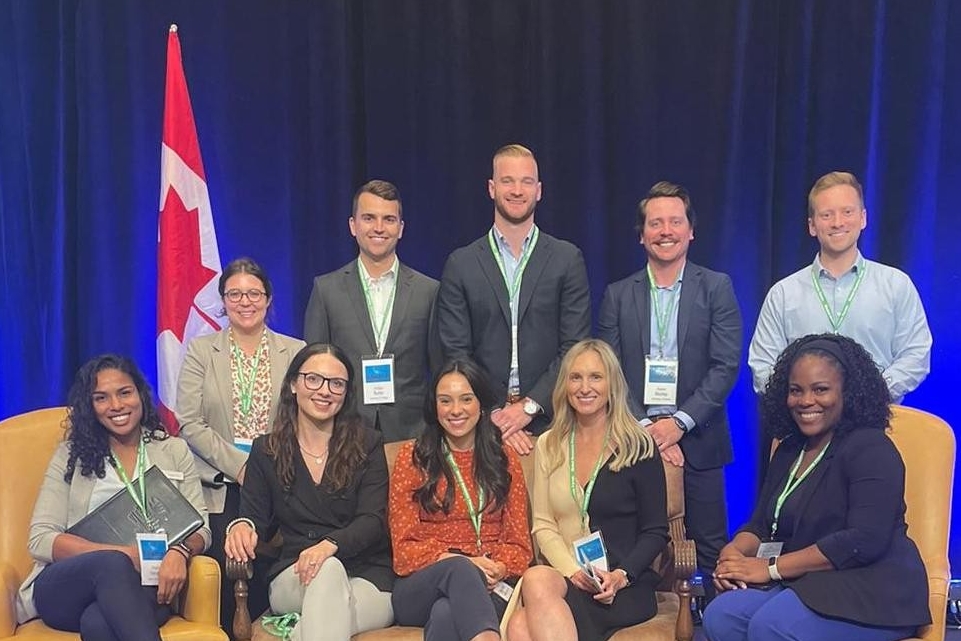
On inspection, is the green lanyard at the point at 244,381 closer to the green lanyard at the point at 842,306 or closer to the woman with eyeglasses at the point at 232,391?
the woman with eyeglasses at the point at 232,391

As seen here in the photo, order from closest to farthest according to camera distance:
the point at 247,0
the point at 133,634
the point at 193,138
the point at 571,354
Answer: the point at 133,634 → the point at 571,354 → the point at 193,138 → the point at 247,0

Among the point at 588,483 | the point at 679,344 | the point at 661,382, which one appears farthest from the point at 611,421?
the point at 679,344

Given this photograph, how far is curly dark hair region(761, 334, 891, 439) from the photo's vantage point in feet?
10.2

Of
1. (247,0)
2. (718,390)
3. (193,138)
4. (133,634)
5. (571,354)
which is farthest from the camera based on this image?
(247,0)

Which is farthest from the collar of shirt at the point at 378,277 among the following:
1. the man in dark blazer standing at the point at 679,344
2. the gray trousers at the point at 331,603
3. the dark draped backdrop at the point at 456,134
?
the dark draped backdrop at the point at 456,134

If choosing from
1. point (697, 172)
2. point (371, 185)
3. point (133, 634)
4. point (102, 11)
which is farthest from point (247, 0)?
point (133, 634)

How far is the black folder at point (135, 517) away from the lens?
3404 mm

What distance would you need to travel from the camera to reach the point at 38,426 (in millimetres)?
3717

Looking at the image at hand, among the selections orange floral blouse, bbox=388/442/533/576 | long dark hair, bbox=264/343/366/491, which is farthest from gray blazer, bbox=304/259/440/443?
orange floral blouse, bbox=388/442/533/576

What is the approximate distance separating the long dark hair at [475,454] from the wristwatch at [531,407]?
0.86ft

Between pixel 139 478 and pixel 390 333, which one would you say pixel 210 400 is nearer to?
pixel 139 478

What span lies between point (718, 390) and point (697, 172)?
161 centimetres

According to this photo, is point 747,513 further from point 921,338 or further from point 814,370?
point 814,370

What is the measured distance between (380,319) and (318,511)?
0.84 metres
